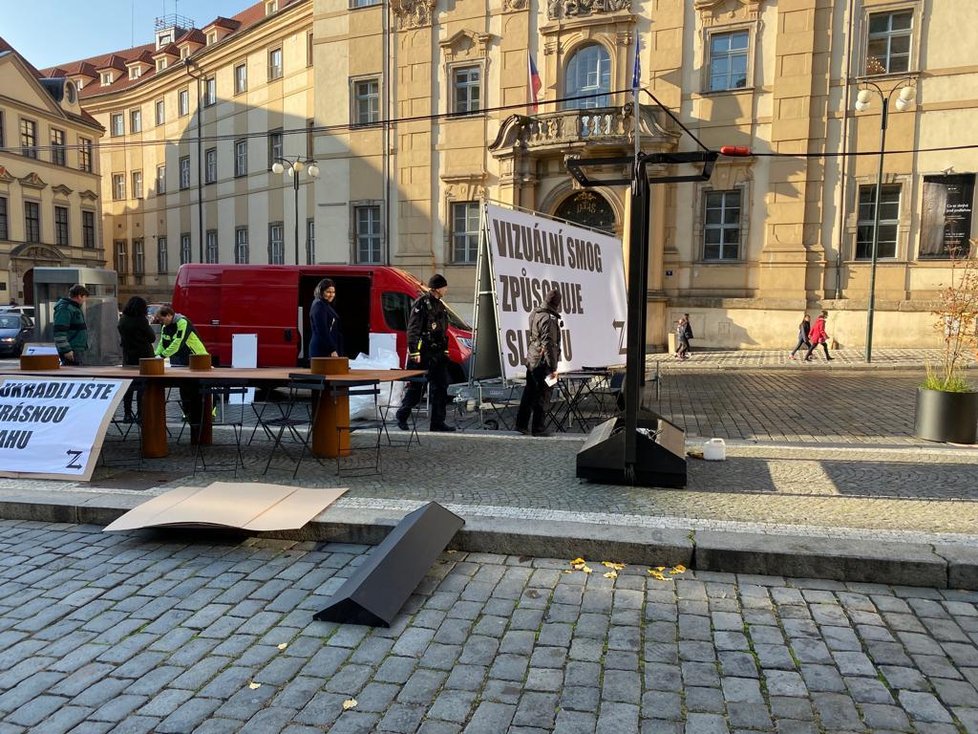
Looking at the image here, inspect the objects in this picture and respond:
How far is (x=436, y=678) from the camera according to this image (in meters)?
3.21

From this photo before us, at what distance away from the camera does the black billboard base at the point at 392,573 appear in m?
3.73

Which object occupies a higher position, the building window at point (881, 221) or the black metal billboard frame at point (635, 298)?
the building window at point (881, 221)

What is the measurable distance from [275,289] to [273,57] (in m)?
24.6

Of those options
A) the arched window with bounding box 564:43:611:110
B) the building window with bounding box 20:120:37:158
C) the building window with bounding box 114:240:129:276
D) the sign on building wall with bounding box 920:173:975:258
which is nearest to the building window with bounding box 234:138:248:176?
the building window with bounding box 20:120:37:158

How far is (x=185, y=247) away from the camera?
41.1m

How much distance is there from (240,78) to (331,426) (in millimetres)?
33625

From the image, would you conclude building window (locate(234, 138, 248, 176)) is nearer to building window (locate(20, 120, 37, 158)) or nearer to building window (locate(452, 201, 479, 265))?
building window (locate(452, 201, 479, 265))

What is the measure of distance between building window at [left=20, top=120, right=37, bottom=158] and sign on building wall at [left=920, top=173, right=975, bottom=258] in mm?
46911

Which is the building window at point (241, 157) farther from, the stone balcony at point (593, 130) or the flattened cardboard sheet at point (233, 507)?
the flattened cardboard sheet at point (233, 507)

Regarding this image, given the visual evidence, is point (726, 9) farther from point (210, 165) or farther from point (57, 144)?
point (57, 144)

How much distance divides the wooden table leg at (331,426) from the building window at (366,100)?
21975 mm

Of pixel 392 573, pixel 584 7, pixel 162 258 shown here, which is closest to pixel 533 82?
pixel 584 7

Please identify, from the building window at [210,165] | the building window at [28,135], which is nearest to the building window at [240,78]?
the building window at [210,165]


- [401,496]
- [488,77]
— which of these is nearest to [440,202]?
[488,77]
